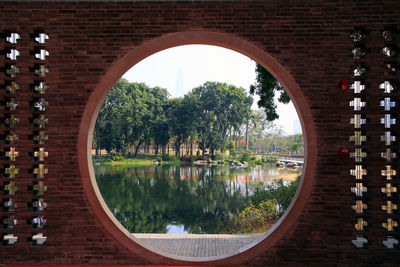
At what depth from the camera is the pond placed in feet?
37.5

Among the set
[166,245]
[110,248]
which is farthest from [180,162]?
[110,248]

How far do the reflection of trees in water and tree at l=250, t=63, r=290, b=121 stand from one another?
471cm

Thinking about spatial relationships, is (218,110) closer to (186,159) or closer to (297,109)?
(186,159)

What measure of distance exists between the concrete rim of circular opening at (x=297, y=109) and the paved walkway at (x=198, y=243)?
1357 millimetres

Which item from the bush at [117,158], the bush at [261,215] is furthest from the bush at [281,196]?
the bush at [117,158]

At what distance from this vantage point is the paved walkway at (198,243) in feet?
14.5

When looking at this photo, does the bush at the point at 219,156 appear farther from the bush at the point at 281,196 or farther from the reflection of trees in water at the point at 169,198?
the bush at the point at 281,196

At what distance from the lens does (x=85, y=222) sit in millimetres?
3043

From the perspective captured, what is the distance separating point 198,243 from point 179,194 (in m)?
10.3

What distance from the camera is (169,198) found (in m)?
14.5

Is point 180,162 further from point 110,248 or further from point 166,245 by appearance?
point 110,248

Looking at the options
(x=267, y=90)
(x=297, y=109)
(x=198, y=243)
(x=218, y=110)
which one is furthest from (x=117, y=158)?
(x=297, y=109)

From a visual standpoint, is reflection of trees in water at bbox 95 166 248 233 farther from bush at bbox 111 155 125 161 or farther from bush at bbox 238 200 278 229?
bush at bbox 238 200 278 229

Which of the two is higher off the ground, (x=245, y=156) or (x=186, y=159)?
(x=245, y=156)
